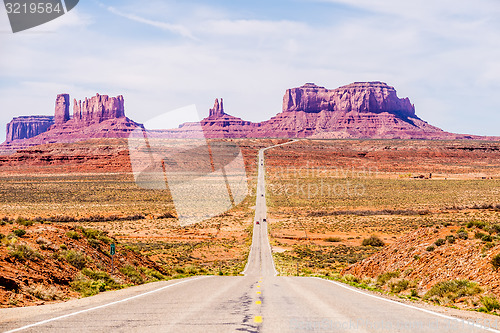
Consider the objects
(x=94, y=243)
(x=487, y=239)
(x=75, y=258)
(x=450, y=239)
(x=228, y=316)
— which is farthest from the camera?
(x=94, y=243)

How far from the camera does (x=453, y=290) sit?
1244 cm

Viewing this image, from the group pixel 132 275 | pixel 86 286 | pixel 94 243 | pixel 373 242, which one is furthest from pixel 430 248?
pixel 373 242

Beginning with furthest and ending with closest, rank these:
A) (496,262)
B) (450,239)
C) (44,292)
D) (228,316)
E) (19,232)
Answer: (450,239) → (19,232) → (496,262) → (44,292) → (228,316)

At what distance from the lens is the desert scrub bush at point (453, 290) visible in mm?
11961

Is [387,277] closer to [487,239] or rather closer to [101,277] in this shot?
[487,239]

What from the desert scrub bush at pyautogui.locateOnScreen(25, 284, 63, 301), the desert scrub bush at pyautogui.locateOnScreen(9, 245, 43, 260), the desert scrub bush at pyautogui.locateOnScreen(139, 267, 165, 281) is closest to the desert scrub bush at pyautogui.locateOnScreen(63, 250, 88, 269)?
the desert scrub bush at pyautogui.locateOnScreen(9, 245, 43, 260)

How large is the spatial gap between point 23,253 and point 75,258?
222 cm

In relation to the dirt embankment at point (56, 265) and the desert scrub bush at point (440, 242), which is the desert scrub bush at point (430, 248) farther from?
the dirt embankment at point (56, 265)

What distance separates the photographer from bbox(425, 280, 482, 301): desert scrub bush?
471 inches

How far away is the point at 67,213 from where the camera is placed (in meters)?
58.9

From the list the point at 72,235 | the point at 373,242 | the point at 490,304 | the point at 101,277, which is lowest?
the point at 373,242

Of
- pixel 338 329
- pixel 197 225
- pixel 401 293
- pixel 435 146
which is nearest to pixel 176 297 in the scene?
pixel 338 329

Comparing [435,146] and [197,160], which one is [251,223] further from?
[435,146]

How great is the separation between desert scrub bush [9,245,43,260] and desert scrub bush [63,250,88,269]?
141cm
